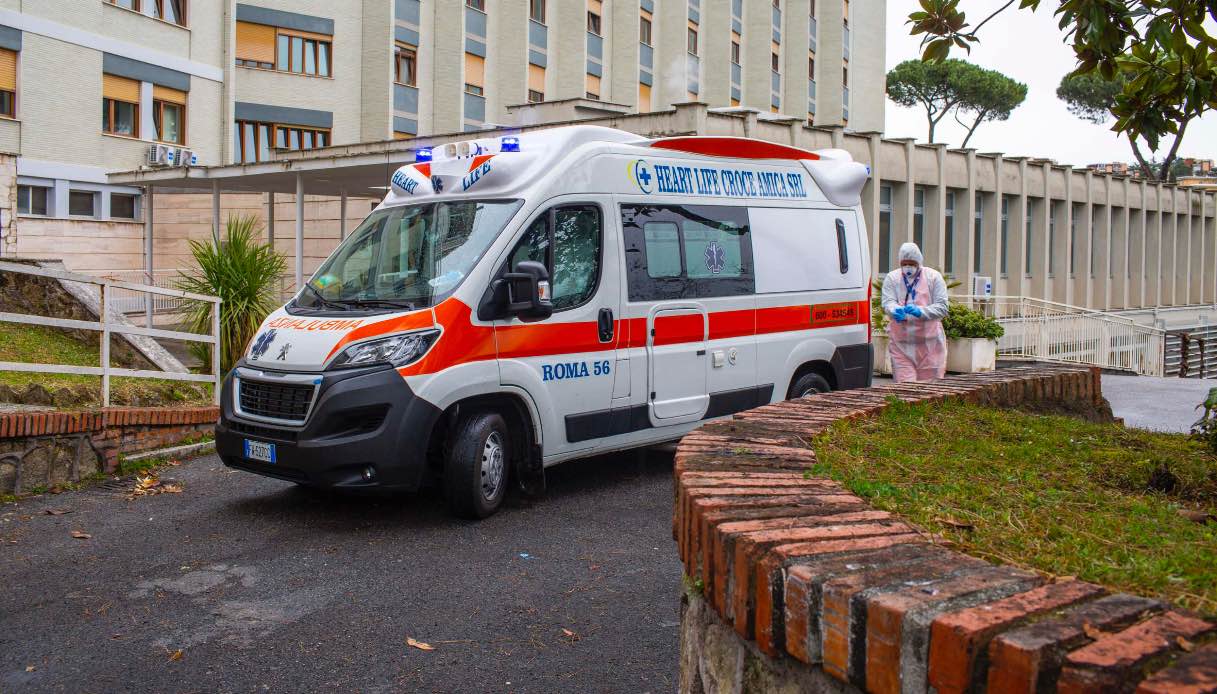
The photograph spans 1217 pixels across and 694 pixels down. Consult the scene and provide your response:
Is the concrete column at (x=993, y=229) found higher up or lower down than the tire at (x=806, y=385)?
higher up

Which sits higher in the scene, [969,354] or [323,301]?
[323,301]

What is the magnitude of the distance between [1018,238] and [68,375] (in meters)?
34.0

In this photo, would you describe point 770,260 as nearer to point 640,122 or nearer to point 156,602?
point 156,602

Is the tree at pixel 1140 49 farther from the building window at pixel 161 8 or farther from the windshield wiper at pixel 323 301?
the building window at pixel 161 8

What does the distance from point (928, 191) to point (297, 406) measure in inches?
1180

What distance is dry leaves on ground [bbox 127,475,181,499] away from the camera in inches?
316

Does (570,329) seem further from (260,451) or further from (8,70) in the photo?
(8,70)

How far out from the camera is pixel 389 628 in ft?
16.4

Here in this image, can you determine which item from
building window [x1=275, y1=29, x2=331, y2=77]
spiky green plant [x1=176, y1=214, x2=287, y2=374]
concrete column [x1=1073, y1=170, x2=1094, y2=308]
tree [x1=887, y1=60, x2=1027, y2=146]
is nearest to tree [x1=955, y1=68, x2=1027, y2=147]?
tree [x1=887, y1=60, x2=1027, y2=146]

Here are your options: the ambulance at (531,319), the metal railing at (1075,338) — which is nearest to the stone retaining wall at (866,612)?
the ambulance at (531,319)

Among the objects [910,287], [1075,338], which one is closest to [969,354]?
[910,287]

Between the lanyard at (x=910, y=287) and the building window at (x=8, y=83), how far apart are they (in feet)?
86.8

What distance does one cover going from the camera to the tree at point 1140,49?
4.46 meters

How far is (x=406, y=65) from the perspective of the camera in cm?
3916
